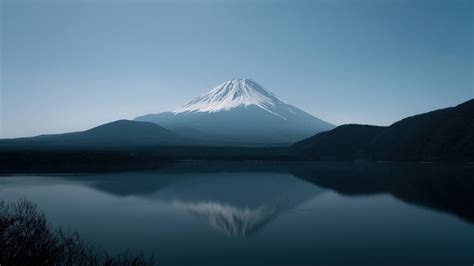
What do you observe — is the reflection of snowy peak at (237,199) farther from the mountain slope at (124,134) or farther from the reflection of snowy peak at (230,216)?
the mountain slope at (124,134)

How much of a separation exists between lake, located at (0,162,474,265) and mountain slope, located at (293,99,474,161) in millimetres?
26872

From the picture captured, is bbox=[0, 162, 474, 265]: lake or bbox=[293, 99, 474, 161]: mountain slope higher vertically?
bbox=[293, 99, 474, 161]: mountain slope

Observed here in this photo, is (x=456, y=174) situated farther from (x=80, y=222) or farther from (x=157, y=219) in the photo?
(x=80, y=222)

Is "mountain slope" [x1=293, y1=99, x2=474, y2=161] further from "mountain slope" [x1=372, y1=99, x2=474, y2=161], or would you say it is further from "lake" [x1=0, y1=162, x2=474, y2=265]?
"lake" [x1=0, y1=162, x2=474, y2=265]

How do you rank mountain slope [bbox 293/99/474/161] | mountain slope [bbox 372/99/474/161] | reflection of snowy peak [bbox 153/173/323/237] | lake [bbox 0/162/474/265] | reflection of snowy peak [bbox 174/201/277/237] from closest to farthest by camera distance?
lake [bbox 0/162/474/265]
reflection of snowy peak [bbox 174/201/277/237]
reflection of snowy peak [bbox 153/173/323/237]
mountain slope [bbox 372/99/474/161]
mountain slope [bbox 293/99/474/161]

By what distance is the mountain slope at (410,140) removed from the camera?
211 ft

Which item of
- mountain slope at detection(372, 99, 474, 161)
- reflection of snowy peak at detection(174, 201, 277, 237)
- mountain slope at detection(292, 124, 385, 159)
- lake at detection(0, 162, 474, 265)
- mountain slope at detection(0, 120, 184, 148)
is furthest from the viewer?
mountain slope at detection(0, 120, 184, 148)

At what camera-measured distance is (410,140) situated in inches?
2867

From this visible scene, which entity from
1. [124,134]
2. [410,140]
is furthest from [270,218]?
[124,134]

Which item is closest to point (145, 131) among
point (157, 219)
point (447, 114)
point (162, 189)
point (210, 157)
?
point (210, 157)

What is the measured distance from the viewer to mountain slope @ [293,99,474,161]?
64438 millimetres

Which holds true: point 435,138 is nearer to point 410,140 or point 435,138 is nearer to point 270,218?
point 410,140

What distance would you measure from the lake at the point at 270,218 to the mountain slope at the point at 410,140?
88.2ft

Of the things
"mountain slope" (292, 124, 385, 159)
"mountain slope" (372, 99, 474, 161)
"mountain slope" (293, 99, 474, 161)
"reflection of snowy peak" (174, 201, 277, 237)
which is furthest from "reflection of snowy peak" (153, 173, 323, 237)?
"mountain slope" (292, 124, 385, 159)
